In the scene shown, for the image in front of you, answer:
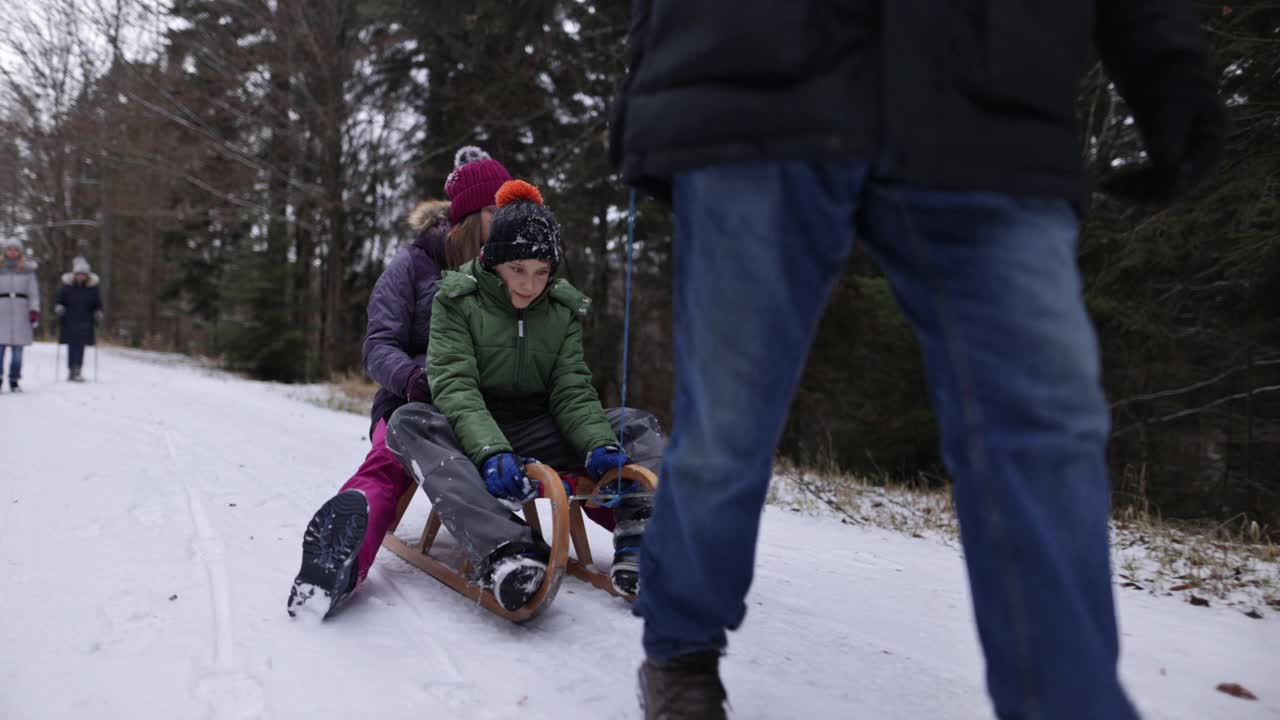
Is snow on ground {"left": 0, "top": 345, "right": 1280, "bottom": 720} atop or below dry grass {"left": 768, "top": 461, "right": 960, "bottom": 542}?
atop

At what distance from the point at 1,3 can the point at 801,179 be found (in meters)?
23.0

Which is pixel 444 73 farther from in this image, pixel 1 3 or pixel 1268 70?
pixel 1 3

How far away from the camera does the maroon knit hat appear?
3.15m

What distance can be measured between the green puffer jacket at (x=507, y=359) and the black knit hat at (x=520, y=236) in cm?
10

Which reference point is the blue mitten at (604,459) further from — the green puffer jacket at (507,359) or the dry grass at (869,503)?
the dry grass at (869,503)

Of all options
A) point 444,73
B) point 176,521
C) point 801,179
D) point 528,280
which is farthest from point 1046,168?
point 444,73

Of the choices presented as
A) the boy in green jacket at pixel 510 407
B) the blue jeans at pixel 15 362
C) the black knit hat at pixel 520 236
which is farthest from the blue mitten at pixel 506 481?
the blue jeans at pixel 15 362

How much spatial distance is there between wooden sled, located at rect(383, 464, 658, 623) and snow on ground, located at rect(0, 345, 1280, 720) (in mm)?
52

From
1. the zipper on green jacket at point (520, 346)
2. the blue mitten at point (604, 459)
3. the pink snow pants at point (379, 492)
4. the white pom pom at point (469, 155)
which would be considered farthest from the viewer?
the white pom pom at point (469, 155)

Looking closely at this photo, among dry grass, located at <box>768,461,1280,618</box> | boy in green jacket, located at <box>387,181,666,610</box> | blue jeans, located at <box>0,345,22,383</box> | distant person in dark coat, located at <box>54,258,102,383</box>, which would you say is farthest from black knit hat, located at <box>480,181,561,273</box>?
distant person in dark coat, located at <box>54,258,102,383</box>

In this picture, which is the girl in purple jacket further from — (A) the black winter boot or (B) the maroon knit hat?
(A) the black winter boot

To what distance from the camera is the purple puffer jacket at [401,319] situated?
113 inches

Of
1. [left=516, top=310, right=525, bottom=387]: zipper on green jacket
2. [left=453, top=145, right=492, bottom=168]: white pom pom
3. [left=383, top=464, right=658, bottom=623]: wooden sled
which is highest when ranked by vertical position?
[left=453, top=145, right=492, bottom=168]: white pom pom

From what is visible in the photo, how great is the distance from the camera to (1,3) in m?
17.3
